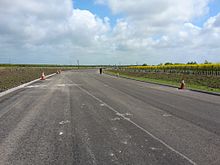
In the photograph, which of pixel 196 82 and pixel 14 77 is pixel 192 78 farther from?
pixel 14 77

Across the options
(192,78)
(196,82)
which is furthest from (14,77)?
(192,78)

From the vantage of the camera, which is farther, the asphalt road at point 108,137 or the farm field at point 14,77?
the farm field at point 14,77

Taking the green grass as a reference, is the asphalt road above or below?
above

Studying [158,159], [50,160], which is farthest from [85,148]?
[158,159]

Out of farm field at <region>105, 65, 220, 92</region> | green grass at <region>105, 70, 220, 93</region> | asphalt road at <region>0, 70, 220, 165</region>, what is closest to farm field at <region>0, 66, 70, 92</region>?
asphalt road at <region>0, 70, 220, 165</region>

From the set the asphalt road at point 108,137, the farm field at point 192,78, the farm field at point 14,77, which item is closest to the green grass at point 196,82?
the farm field at point 192,78

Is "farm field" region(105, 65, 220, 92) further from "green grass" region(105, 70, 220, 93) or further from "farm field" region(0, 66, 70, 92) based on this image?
"farm field" region(0, 66, 70, 92)

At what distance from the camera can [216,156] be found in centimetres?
562

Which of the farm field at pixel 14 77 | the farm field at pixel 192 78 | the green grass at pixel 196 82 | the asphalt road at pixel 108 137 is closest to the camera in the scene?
the asphalt road at pixel 108 137

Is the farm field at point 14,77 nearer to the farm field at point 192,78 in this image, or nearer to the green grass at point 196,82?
the green grass at point 196,82

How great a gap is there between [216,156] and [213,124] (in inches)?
134

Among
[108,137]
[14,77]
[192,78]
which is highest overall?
[108,137]

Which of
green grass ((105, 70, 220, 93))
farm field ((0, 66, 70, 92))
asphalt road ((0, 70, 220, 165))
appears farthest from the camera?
green grass ((105, 70, 220, 93))

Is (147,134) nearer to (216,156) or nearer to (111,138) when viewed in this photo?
(111,138)
